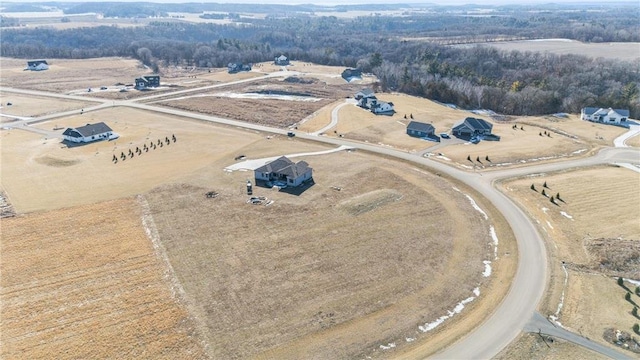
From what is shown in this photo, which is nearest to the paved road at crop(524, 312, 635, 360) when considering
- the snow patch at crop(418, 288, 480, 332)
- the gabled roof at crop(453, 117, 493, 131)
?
the snow patch at crop(418, 288, 480, 332)

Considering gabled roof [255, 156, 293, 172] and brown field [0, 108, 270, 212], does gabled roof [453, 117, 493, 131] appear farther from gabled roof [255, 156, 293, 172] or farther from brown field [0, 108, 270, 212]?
gabled roof [255, 156, 293, 172]

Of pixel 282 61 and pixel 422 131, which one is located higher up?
pixel 282 61

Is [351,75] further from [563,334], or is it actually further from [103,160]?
[563,334]

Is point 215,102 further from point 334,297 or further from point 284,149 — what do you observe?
point 334,297

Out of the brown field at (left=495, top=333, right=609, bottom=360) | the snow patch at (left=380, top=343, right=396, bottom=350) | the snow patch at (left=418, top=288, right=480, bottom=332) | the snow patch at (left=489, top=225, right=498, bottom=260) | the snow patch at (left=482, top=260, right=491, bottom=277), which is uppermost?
the snow patch at (left=489, top=225, right=498, bottom=260)

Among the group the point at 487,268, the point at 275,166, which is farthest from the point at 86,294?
the point at 487,268

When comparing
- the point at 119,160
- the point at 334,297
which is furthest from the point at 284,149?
the point at 334,297
